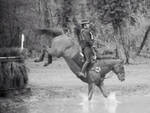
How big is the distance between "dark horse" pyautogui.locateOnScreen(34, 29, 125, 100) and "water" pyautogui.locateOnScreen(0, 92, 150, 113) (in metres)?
1.03

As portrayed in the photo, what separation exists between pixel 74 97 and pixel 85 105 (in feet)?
8.73

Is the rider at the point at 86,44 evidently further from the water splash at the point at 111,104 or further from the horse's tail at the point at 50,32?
the water splash at the point at 111,104

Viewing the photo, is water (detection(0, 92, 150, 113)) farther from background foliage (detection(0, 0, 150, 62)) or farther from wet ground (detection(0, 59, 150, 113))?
background foliage (detection(0, 0, 150, 62))

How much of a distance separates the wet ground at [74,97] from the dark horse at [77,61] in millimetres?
1096

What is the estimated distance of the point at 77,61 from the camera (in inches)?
413

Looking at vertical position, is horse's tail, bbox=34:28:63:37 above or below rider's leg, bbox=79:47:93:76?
above

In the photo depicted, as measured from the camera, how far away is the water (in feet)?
37.3

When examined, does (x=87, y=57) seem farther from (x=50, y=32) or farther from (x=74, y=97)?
(x=74, y=97)

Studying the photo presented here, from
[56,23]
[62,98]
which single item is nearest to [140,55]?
[56,23]

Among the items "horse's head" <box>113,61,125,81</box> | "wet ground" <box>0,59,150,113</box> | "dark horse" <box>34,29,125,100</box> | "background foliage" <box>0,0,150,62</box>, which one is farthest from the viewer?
"background foliage" <box>0,0,150,62</box>

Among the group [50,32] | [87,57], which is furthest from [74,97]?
[50,32]

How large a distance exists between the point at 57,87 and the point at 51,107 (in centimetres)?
477

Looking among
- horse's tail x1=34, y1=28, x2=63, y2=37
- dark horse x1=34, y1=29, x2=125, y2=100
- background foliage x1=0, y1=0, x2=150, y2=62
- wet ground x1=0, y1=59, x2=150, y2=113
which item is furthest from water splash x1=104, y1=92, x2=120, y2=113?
background foliage x1=0, y1=0, x2=150, y2=62

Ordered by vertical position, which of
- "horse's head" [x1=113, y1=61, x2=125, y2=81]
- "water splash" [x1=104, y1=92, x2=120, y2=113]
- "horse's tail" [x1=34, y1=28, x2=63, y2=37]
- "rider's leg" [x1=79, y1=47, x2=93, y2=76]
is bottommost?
"water splash" [x1=104, y1=92, x2=120, y2=113]
